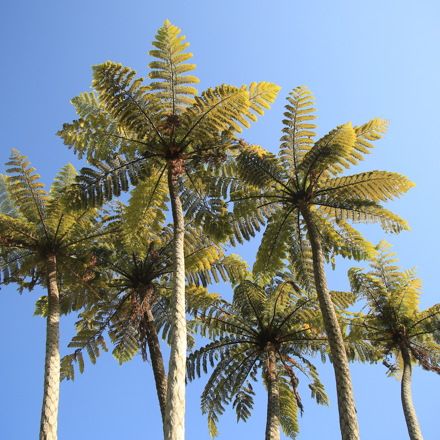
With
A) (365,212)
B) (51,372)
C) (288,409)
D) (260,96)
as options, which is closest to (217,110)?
(260,96)

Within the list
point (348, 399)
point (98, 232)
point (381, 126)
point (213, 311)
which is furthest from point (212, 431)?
point (381, 126)

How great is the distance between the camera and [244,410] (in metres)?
9.49

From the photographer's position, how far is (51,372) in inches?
284

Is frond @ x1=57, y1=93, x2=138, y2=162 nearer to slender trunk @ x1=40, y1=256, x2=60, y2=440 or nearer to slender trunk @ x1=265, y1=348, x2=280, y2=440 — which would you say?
slender trunk @ x1=40, y1=256, x2=60, y2=440

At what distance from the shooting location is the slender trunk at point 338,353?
5.87 metres

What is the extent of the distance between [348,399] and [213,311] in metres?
3.93

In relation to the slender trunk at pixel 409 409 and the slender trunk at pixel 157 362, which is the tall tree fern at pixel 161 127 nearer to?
the slender trunk at pixel 157 362

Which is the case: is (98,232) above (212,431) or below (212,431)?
above

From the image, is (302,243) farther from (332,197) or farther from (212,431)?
(212,431)

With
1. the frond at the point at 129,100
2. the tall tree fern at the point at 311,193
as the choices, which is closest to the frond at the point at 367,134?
the tall tree fern at the point at 311,193

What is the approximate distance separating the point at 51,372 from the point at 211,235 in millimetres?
3698

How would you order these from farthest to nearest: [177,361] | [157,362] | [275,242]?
[275,242], [157,362], [177,361]

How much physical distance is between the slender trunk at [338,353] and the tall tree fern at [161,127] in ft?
5.89

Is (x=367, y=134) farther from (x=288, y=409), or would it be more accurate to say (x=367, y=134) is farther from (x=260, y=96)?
(x=288, y=409)
